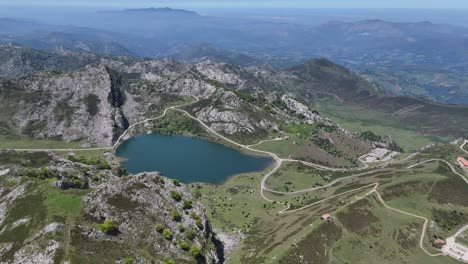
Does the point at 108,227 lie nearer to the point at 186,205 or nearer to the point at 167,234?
the point at 167,234

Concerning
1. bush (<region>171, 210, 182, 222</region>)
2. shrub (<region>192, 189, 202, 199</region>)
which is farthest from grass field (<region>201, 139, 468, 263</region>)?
bush (<region>171, 210, 182, 222</region>)

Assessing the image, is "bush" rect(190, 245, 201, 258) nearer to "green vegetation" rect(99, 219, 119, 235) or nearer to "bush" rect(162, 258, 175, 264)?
"bush" rect(162, 258, 175, 264)

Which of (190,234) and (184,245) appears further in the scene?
(190,234)

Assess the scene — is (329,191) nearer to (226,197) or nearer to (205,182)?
(226,197)

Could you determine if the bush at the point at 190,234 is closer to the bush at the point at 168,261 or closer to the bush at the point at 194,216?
the bush at the point at 194,216

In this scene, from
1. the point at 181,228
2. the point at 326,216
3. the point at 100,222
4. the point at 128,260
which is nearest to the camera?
the point at 128,260

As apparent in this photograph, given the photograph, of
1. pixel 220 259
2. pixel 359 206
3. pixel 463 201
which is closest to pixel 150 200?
pixel 220 259

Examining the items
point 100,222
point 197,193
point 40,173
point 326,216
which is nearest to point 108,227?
point 100,222

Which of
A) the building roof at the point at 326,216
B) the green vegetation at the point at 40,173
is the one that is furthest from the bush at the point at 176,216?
the building roof at the point at 326,216

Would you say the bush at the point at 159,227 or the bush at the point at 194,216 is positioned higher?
the bush at the point at 159,227
